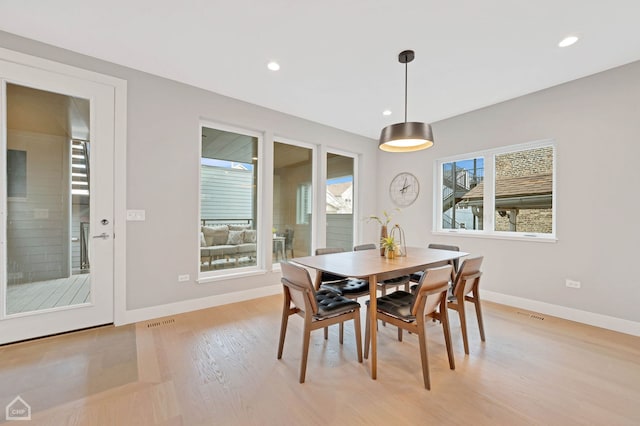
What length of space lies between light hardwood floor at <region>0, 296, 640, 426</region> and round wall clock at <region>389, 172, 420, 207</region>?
2.51 meters

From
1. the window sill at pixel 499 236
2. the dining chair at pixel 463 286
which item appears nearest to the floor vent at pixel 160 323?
the dining chair at pixel 463 286

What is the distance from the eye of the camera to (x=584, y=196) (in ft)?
9.98

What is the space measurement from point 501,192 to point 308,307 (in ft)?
11.2

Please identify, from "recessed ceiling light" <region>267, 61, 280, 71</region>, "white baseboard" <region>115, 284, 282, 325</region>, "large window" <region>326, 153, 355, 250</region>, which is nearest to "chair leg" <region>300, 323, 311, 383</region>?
"white baseboard" <region>115, 284, 282, 325</region>

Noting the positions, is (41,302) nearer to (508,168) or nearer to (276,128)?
(276,128)

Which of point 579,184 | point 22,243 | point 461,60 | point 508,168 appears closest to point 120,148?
point 22,243

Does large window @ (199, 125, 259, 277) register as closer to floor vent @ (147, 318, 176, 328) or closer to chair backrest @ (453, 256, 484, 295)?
floor vent @ (147, 318, 176, 328)

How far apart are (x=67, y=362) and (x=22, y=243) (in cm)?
121

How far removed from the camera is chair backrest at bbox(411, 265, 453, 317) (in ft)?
6.19

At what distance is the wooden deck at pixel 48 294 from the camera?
2.43 metres

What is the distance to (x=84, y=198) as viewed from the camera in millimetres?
2727

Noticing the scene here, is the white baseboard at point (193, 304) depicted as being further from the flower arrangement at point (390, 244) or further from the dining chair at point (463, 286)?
the dining chair at point (463, 286)

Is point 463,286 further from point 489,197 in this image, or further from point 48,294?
point 48,294

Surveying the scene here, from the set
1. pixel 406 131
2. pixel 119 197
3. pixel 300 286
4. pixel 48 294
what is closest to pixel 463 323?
pixel 300 286
